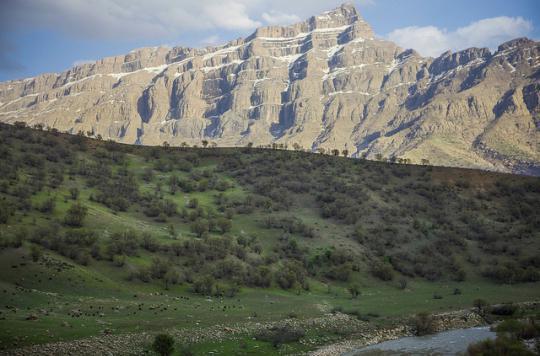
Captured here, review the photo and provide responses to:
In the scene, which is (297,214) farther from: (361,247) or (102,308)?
(102,308)

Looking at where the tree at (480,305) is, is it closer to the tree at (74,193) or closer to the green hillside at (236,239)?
the green hillside at (236,239)

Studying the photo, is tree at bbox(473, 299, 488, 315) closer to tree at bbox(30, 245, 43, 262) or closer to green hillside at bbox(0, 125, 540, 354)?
green hillside at bbox(0, 125, 540, 354)

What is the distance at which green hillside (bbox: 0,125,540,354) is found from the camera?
1796 inches

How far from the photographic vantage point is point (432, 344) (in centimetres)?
4278

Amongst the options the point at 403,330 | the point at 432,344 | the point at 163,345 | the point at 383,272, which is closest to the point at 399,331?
the point at 403,330

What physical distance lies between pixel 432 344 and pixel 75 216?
1992 inches

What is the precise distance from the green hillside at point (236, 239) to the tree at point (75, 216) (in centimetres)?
32

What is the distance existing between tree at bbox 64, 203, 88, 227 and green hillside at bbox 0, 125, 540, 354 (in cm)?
32

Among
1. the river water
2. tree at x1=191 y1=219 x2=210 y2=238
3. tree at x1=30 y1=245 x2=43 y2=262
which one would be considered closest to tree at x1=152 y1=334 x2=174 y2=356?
the river water

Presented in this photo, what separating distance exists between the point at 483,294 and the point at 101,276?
4974 centimetres

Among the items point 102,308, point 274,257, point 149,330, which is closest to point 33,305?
point 102,308

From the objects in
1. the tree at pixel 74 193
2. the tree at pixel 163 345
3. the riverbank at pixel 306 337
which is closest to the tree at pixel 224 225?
the tree at pixel 74 193

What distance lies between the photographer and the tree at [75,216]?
68375 millimetres

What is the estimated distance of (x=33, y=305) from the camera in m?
40.7
